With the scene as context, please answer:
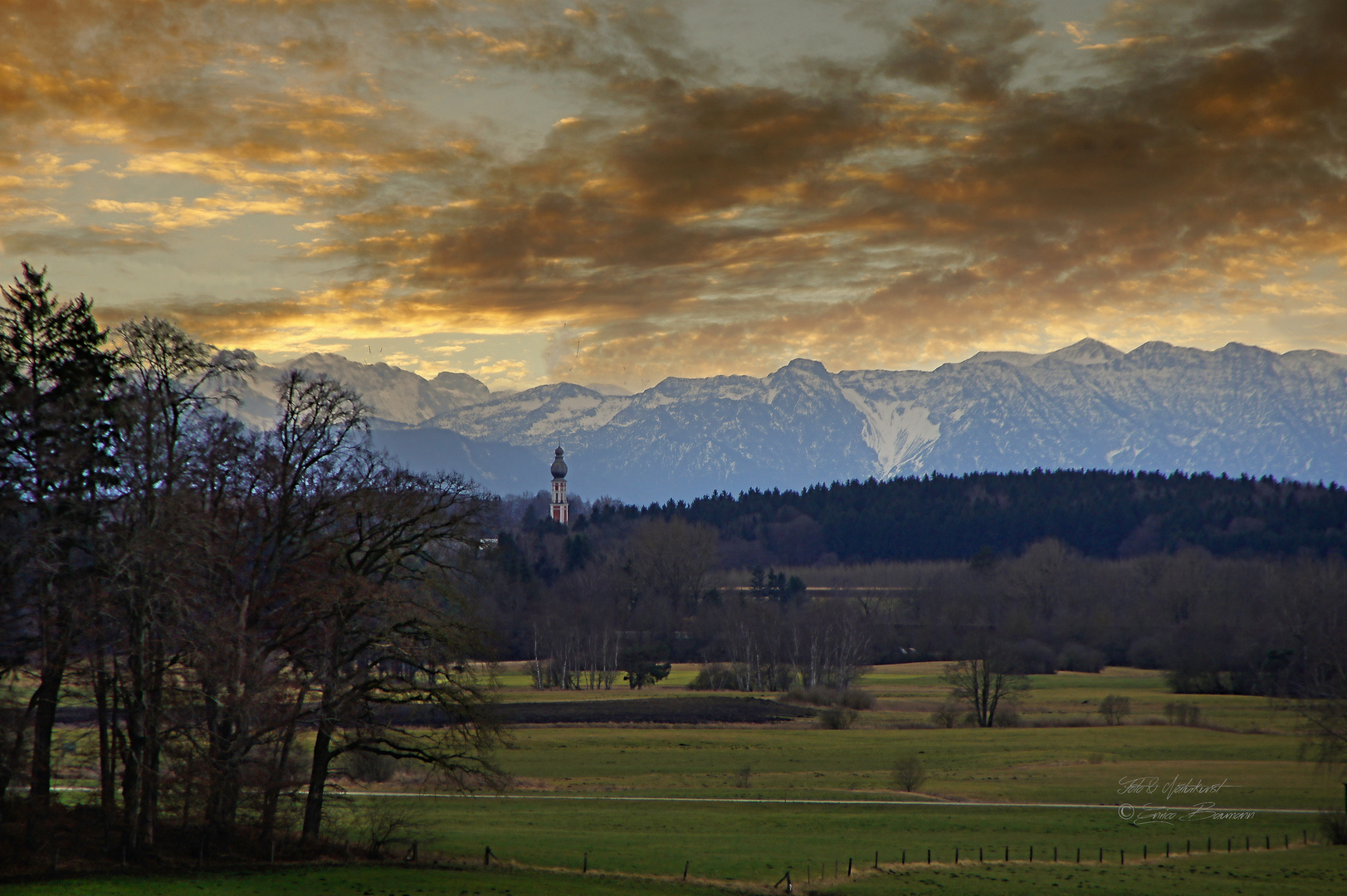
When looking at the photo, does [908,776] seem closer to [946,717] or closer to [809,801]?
[809,801]

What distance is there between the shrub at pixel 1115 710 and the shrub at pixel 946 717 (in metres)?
11.7

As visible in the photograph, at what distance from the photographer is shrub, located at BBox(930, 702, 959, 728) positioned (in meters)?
87.5

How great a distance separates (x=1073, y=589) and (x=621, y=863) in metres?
155

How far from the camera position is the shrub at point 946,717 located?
87.5m

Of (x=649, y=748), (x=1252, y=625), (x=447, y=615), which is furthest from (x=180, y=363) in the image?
(x=1252, y=625)

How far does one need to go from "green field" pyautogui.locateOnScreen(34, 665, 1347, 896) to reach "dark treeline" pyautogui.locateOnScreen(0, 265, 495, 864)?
12.9ft

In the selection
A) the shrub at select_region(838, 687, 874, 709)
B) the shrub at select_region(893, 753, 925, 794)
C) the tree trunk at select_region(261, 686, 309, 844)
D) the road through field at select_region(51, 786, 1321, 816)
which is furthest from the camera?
the shrub at select_region(838, 687, 874, 709)

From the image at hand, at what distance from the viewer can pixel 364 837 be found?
3809 centimetres

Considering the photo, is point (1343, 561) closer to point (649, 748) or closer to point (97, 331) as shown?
point (649, 748)

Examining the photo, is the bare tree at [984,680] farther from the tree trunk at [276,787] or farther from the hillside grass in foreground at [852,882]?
Result: the tree trunk at [276,787]

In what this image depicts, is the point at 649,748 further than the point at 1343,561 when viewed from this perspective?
No

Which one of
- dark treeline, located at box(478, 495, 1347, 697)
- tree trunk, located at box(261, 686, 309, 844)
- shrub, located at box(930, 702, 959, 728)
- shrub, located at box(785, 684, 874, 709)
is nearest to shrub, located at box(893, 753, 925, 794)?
shrub, located at box(930, 702, 959, 728)

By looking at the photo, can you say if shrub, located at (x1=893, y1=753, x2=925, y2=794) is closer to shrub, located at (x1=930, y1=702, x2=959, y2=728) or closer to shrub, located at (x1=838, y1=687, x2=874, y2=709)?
shrub, located at (x1=930, y1=702, x2=959, y2=728)

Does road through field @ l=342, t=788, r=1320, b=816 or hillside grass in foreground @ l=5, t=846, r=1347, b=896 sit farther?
road through field @ l=342, t=788, r=1320, b=816
